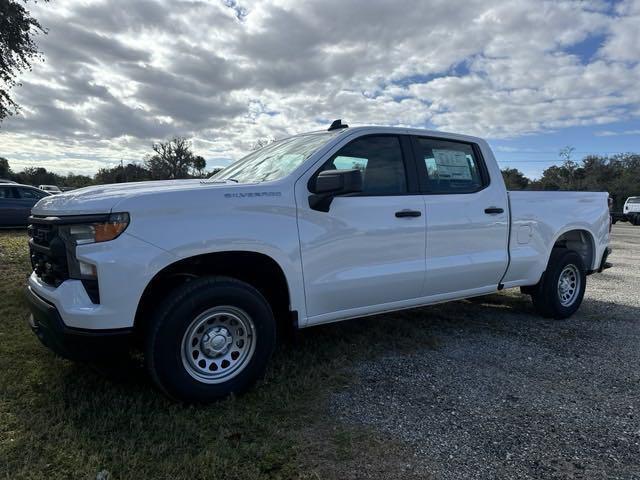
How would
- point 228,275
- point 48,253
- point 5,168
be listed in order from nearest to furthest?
1. point 48,253
2. point 228,275
3. point 5,168

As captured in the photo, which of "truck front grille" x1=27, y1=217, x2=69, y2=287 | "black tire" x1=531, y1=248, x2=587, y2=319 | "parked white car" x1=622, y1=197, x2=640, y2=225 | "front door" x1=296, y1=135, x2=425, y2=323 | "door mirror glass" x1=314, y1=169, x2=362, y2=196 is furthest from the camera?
"parked white car" x1=622, y1=197, x2=640, y2=225

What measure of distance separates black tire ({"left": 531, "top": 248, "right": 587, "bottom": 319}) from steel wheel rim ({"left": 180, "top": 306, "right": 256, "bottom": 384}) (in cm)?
363

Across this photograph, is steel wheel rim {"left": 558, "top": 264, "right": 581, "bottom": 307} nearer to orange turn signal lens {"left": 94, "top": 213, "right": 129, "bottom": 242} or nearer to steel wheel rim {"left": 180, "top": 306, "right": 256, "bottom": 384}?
steel wheel rim {"left": 180, "top": 306, "right": 256, "bottom": 384}

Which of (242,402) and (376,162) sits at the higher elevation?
(376,162)

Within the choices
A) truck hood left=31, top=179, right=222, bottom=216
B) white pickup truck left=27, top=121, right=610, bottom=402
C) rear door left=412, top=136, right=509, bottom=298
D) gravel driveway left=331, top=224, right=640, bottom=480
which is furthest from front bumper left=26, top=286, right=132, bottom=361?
rear door left=412, top=136, right=509, bottom=298

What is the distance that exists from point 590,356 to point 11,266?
8268 mm

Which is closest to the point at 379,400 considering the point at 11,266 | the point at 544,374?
the point at 544,374

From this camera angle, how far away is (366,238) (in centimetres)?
374

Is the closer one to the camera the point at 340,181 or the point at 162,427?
the point at 162,427

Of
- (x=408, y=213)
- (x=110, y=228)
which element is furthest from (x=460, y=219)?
(x=110, y=228)

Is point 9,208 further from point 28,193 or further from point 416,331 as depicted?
point 416,331

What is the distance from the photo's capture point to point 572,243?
5996 millimetres

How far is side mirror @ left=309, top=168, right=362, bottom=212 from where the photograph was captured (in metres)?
3.27

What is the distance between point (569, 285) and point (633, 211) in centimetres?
2920
